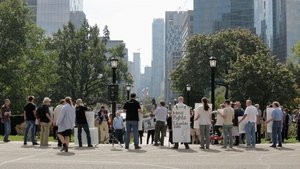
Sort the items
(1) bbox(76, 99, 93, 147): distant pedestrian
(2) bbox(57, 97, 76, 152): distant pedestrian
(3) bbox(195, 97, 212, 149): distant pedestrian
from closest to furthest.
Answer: (2) bbox(57, 97, 76, 152): distant pedestrian
(3) bbox(195, 97, 212, 149): distant pedestrian
(1) bbox(76, 99, 93, 147): distant pedestrian

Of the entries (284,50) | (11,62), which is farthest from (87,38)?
(284,50)

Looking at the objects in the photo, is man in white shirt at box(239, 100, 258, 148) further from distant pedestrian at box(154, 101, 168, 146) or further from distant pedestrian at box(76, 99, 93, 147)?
distant pedestrian at box(76, 99, 93, 147)

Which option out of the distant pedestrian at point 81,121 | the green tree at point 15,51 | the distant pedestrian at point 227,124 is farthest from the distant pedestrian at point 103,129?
the green tree at point 15,51

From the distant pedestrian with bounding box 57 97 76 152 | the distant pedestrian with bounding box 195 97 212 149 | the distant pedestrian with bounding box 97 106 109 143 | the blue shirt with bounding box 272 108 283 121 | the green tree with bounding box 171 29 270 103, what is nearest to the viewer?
the distant pedestrian with bounding box 57 97 76 152

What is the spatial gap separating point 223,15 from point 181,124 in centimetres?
15286

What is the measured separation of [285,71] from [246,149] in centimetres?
3260

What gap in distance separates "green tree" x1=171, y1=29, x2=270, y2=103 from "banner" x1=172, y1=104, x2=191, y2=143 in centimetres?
5383

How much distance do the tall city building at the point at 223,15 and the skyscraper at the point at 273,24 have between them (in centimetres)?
596

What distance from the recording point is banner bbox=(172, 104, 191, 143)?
20.4 metres

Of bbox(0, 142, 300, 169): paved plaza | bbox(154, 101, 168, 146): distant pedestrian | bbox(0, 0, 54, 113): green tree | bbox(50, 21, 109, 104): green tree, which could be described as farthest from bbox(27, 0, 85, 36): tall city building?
bbox(0, 142, 300, 169): paved plaza

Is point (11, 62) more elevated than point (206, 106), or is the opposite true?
point (11, 62)

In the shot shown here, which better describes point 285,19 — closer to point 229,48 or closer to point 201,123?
point 229,48

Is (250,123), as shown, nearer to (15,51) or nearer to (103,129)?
(103,129)

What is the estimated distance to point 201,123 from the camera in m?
20.0
